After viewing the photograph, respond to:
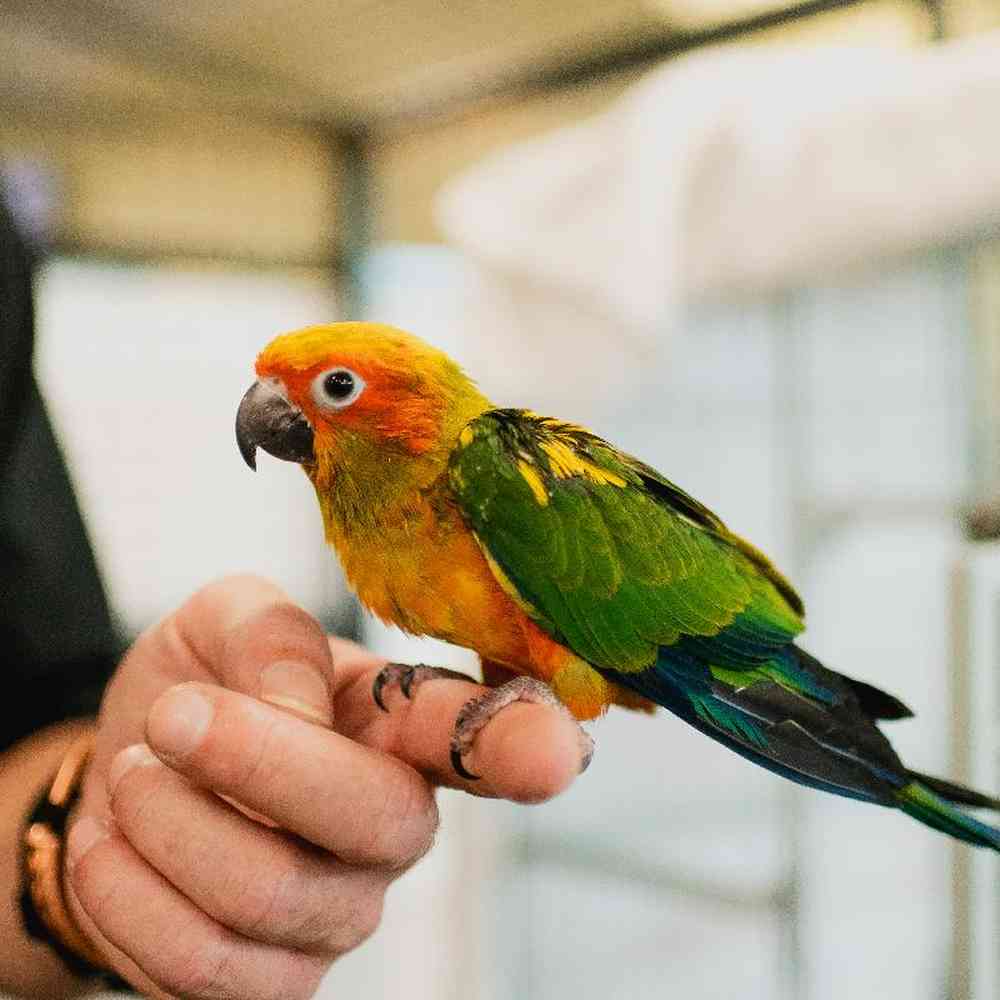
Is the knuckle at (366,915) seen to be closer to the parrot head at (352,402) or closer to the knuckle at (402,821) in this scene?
the knuckle at (402,821)

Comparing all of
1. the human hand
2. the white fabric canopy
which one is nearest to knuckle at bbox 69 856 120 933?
the human hand

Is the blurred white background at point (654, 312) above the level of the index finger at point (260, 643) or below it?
above

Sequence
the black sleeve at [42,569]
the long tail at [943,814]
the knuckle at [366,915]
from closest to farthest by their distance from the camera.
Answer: the long tail at [943,814] → the knuckle at [366,915] → the black sleeve at [42,569]

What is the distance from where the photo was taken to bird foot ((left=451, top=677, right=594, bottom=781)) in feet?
0.79

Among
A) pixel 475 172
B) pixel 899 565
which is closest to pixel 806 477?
pixel 899 565

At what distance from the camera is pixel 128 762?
0.95 ft

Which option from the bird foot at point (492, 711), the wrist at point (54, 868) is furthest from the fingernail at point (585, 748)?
the wrist at point (54, 868)

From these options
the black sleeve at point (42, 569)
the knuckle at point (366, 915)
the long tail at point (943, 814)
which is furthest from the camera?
the black sleeve at point (42, 569)

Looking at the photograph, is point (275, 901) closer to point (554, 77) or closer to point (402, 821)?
point (402, 821)

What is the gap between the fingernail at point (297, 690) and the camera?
0.27 m

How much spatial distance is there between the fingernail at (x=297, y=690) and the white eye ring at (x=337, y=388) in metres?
0.09

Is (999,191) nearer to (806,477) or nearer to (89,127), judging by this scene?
(806,477)

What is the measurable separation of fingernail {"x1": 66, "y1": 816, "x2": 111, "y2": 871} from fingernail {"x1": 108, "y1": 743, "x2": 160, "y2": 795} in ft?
0.06

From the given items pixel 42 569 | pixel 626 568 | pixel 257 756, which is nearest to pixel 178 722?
pixel 257 756
